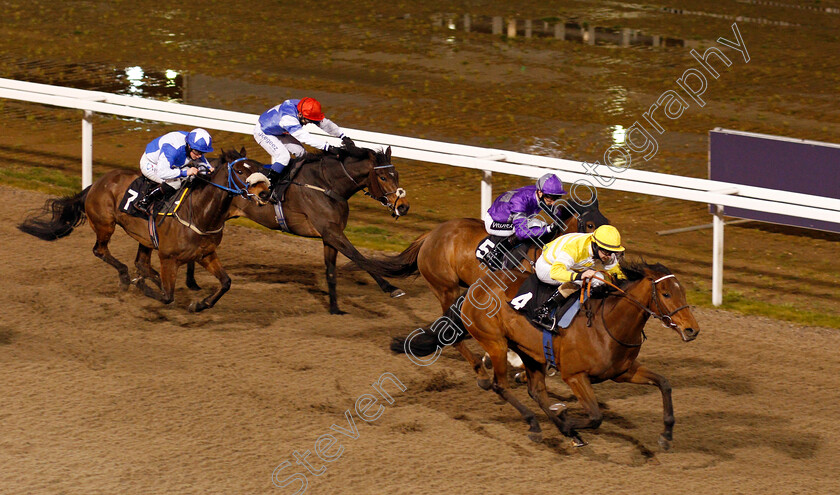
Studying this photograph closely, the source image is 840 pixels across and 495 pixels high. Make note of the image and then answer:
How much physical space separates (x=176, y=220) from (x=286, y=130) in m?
1.29

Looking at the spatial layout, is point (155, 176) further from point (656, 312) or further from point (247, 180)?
point (656, 312)

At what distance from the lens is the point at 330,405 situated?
21.7 feet

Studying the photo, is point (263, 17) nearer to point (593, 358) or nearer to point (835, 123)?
point (835, 123)

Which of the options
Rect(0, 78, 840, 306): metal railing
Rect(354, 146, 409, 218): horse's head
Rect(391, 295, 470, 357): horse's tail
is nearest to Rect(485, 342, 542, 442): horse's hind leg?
Rect(391, 295, 470, 357): horse's tail

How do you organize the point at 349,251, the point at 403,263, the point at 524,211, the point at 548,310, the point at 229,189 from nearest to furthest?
1. the point at 548,310
2. the point at 524,211
3. the point at 403,263
4. the point at 229,189
5. the point at 349,251

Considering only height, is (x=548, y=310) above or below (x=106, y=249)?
above

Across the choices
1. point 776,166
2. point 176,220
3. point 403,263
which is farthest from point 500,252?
point 776,166

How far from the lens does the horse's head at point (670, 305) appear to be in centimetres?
551

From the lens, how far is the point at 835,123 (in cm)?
1385

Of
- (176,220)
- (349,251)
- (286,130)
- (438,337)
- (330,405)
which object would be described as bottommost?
(330,405)

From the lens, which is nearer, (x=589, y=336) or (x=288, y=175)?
(x=589, y=336)

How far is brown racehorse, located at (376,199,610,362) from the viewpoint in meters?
6.95

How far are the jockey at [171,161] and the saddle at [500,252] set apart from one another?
91.3 inches

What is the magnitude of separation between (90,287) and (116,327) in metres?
0.98
